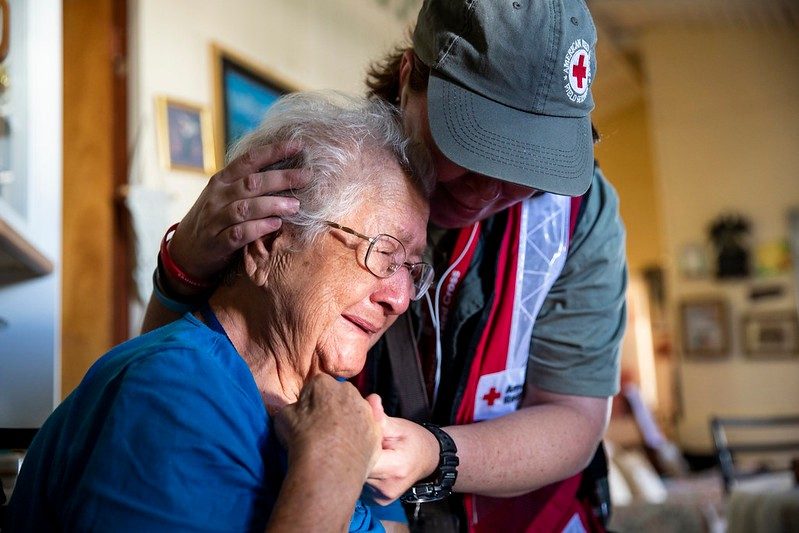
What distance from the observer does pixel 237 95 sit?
3395 mm

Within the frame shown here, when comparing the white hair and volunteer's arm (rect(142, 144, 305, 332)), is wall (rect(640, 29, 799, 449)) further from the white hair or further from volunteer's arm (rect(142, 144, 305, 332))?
volunteer's arm (rect(142, 144, 305, 332))

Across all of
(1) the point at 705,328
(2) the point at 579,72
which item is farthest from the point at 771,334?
(2) the point at 579,72

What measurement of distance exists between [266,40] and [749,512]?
276cm

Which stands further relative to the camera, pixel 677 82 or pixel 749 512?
pixel 677 82

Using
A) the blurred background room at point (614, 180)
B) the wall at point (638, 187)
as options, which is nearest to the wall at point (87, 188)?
the blurred background room at point (614, 180)

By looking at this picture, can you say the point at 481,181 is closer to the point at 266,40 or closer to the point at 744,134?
the point at 266,40

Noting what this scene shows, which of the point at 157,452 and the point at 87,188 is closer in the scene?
the point at 157,452

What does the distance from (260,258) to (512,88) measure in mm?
435

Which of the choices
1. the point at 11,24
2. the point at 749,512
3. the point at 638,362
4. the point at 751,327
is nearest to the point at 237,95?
the point at 11,24

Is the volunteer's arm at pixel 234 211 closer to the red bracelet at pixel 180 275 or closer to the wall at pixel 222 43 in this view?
the red bracelet at pixel 180 275

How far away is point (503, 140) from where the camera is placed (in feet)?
3.78

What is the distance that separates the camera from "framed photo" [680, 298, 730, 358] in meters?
6.88

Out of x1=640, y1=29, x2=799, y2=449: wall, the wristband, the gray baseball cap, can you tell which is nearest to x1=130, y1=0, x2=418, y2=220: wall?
the gray baseball cap

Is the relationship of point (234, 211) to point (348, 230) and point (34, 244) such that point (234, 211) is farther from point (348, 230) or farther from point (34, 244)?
point (34, 244)
